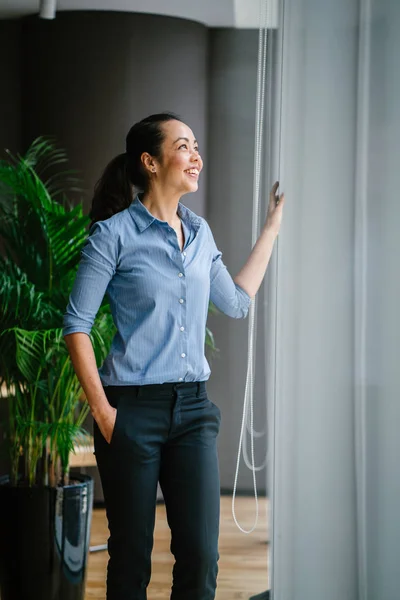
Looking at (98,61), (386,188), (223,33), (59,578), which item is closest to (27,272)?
(59,578)

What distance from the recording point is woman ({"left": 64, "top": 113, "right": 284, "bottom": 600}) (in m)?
1.75

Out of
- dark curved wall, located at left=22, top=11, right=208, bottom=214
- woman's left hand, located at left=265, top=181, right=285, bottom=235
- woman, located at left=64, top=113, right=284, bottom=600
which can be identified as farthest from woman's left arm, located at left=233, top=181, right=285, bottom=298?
dark curved wall, located at left=22, top=11, right=208, bottom=214

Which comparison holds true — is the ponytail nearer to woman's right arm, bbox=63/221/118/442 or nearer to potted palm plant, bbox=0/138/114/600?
woman's right arm, bbox=63/221/118/442

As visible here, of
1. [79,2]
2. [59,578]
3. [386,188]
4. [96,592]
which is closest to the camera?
[386,188]

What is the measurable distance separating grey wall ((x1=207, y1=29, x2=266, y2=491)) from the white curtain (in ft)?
7.84

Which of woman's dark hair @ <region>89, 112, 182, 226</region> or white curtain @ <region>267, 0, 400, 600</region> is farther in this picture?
woman's dark hair @ <region>89, 112, 182, 226</region>

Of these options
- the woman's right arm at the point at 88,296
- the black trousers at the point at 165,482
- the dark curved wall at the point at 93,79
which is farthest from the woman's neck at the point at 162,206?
the dark curved wall at the point at 93,79

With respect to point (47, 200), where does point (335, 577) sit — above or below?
below

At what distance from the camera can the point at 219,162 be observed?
442cm

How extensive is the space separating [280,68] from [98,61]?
247cm

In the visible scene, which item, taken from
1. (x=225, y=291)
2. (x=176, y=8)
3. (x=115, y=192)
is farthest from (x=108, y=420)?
(x=176, y=8)

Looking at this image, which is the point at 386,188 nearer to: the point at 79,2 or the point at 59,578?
the point at 59,578

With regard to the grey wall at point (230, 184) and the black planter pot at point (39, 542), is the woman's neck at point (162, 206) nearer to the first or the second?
the black planter pot at point (39, 542)

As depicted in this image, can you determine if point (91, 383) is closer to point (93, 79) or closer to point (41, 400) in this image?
point (41, 400)
